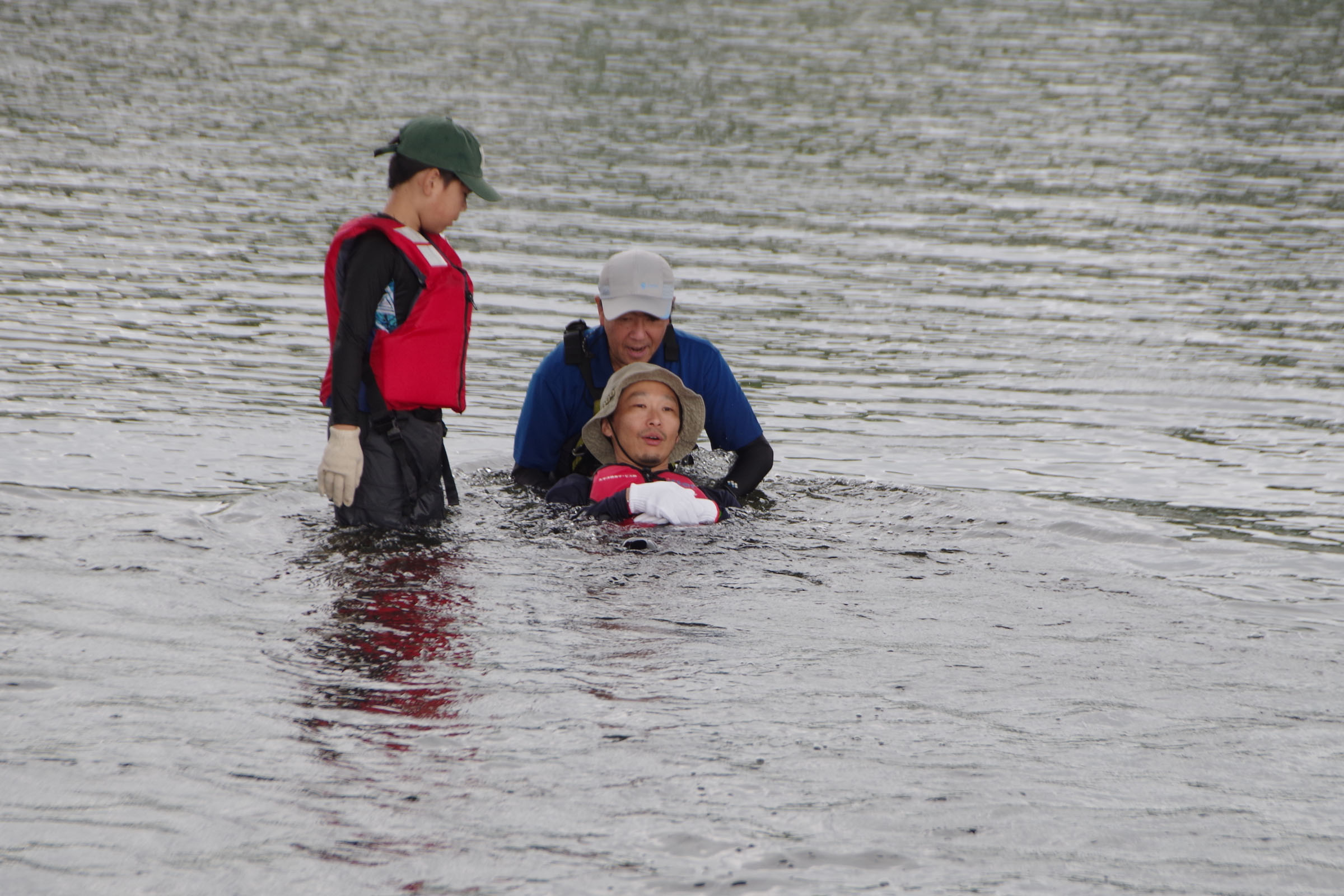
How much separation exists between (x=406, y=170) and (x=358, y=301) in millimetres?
692

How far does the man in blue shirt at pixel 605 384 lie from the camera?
801 cm

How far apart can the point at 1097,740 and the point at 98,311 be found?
1059 centimetres

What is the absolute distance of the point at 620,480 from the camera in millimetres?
7777

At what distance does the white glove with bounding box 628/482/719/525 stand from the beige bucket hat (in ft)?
1.25

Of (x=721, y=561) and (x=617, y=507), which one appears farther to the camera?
(x=617, y=507)

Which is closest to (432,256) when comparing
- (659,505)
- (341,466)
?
(341,466)

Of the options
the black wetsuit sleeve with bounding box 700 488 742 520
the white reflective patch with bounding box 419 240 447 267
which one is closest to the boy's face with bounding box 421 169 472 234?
the white reflective patch with bounding box 419 240 447 267

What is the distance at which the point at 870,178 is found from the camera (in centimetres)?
2297

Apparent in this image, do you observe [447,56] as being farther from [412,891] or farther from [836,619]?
[412,891]

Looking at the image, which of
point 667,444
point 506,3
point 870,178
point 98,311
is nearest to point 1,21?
point 506,3

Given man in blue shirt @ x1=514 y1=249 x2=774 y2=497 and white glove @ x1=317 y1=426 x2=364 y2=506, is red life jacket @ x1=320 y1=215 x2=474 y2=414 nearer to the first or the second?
white glove @ x1=317 y1=426 x2=364 y2=506

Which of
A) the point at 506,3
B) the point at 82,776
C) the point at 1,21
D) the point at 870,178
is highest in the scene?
the point at 506,3

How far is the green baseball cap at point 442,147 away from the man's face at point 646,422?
1453mm

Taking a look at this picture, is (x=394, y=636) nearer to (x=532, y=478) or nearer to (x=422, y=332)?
(x=422, y=332)
